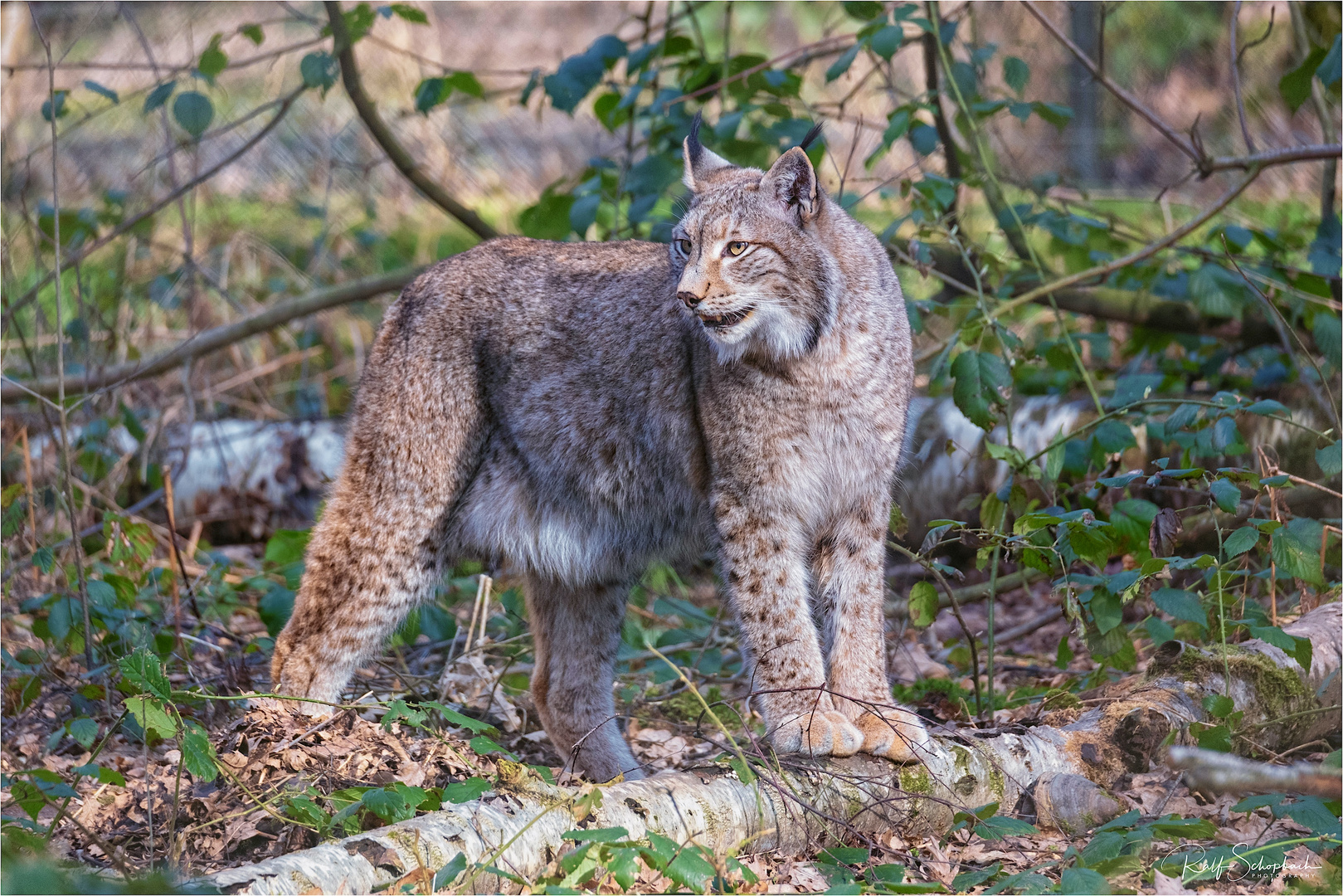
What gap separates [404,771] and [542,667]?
118 cm

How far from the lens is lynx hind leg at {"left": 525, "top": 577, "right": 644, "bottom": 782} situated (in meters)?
4.37

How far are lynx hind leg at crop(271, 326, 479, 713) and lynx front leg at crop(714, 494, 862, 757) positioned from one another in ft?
3.50

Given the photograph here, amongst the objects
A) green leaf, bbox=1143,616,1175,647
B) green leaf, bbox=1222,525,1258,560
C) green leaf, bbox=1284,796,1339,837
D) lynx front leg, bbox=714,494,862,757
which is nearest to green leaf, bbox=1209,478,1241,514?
green leaf, bbox=1222,525,1258,560

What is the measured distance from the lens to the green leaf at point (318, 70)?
5051 mm

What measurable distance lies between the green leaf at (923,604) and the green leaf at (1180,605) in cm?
78

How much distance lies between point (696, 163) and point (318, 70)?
2.07 metres

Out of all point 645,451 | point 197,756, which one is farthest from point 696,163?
point 197,756

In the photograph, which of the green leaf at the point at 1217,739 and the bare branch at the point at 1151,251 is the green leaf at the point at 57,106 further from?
the green leaf at the point at 1217,739

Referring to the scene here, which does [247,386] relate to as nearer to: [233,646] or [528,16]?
[233,646]

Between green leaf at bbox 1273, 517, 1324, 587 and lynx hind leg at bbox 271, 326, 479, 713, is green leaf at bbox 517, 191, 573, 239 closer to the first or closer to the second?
lynx hind leg at bbox 271, 326, 479, 713

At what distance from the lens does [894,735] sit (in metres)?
3.34

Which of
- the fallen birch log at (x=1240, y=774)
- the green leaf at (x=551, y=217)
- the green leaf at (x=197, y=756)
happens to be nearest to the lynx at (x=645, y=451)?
the green leaf at (x=551, y=217)

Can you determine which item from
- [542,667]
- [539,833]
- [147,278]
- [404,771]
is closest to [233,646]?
[542,667]

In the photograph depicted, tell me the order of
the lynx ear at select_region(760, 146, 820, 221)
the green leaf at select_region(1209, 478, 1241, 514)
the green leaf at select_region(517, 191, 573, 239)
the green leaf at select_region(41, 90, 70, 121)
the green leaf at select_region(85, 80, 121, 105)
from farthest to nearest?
the green leaf at select_region(517, 191, 573, 239) < the green leaf at select_region(85, 80, 121, 105) < the green leaf at select_region(41, 90, 70, 121) < the lynx ear at select_region(760, 146, 820, 221) < the green leaf at select_region(1209, 478, 1241, 514)
